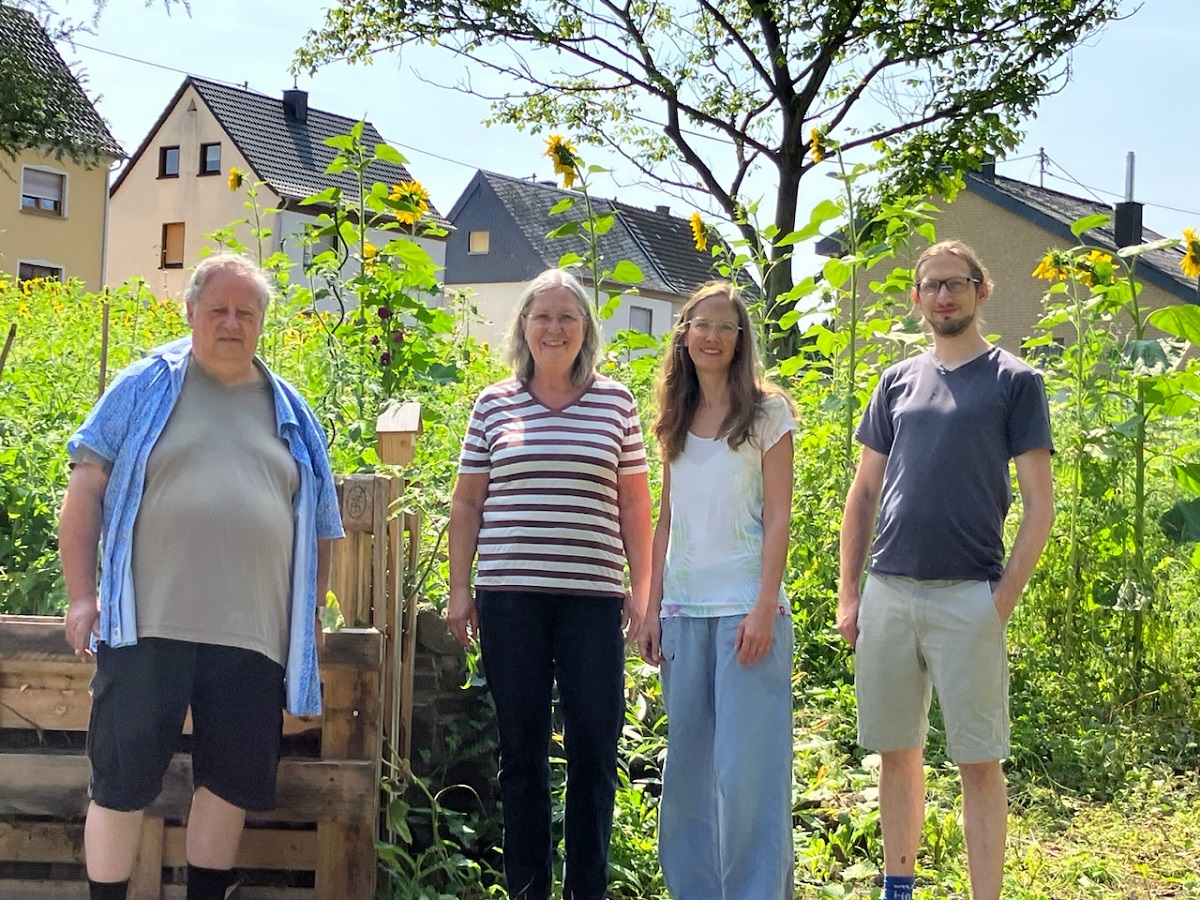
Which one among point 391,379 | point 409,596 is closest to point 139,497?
point 409,596

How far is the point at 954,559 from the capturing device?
305 centimetres

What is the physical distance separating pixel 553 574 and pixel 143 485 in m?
0.95

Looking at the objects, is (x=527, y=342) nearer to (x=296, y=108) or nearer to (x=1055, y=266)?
(x=1055, y=266)

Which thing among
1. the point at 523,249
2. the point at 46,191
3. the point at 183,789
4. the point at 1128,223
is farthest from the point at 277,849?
the point at 523,249

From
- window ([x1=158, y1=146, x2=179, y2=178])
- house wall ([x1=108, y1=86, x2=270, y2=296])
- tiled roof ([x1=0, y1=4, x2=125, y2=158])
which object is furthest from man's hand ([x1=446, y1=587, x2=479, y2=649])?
window ([x1=158, y1=146, x2=179, y2=178])

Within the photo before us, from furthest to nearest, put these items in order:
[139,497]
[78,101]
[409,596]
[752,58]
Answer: [752,58], [78,101], [409,596], [139,497]

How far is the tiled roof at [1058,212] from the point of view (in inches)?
997

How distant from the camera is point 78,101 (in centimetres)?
591

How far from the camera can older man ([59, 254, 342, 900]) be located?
279cm

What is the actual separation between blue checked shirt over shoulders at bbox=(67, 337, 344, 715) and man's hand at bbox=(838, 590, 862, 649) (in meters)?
1.28

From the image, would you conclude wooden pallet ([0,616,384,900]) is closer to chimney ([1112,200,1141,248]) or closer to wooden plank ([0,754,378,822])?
wooden plank ([0,754,378,822])

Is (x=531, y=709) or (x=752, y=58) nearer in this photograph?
(x=531, y=709)

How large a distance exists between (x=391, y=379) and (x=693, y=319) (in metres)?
1.53

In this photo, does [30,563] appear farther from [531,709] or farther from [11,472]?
[531,709]
